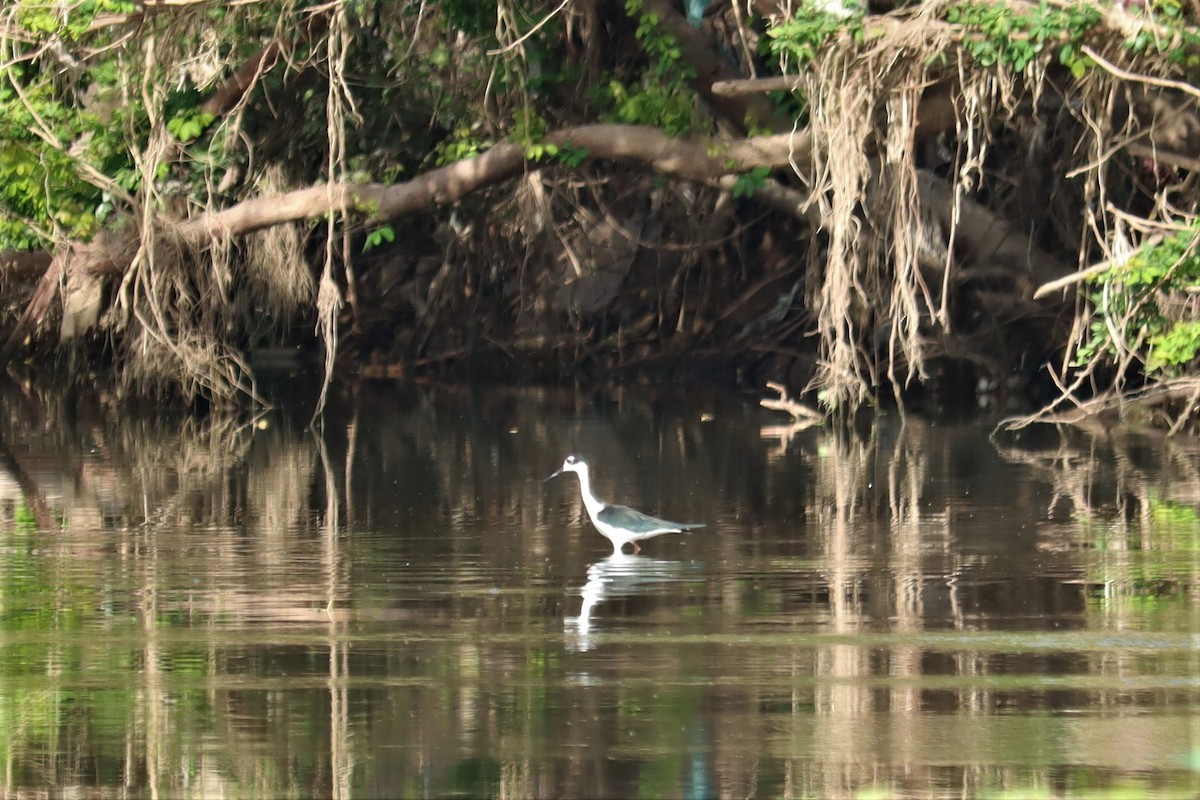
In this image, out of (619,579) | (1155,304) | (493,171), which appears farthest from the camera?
(493,171)

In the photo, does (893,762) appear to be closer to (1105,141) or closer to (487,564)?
(487,564)

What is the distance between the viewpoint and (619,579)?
1020cm

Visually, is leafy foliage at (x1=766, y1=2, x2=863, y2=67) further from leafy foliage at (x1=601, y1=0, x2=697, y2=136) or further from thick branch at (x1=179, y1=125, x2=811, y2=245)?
leafy foliage at (x1=601, y1=0, x2=697, y2=136)

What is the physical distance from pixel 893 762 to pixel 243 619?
11.4 ft

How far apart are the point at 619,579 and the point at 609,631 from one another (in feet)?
4.65

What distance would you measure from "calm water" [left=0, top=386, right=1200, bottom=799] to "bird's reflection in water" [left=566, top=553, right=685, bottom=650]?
1.2 inches

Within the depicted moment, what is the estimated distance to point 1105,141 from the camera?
16750 mm

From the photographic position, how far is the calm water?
22.0 ft

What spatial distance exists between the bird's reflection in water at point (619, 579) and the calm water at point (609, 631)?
0.03 metres

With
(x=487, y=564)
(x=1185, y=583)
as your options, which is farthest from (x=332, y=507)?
(x=1185, y=583)

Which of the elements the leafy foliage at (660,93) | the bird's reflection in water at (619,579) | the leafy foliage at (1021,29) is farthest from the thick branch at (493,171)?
the bird's reflection in water at (619,579)

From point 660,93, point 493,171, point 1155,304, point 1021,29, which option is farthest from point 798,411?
point 1021,29

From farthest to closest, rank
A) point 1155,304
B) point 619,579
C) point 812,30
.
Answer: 1. point 1155,304
2. point 812,30
3. point 619,579

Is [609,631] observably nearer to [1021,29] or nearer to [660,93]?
[1021,29]
